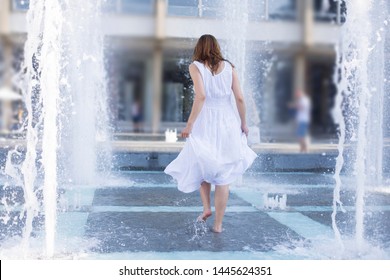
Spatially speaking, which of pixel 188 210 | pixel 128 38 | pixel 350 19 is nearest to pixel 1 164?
pixel 188 210

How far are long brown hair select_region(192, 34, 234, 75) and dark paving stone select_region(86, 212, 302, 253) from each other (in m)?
1.29

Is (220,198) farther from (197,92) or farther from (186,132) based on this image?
(197,92)

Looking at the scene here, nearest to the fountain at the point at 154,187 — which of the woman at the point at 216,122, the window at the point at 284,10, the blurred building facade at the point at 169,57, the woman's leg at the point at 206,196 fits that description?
the woman's leg at the point at 206,196

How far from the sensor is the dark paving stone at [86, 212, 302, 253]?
14.6 feet

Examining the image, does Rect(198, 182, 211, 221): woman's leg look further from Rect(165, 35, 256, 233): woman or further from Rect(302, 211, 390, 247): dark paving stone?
Rect(302, 211, 390, 247): dark paving stone

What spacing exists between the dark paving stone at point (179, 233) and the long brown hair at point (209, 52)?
1287 millimetres

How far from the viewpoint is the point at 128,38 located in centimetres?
2506

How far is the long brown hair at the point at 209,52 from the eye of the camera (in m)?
4.72

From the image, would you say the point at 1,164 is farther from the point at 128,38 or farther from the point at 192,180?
the point at 128,38

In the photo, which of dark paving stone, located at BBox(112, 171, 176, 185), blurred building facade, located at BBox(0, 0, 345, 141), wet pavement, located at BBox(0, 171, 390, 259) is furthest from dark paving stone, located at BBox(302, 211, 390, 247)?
blurred building facade, located at BBox(0, 0, 345, 141)

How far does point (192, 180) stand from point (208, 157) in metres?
0.28

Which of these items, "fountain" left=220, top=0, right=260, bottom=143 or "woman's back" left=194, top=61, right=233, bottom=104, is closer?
"woman's back" left=194, top=61, right=233, bottom=104

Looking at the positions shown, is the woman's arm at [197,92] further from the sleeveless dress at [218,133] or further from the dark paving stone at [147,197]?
the dark paving stone at [147,197]

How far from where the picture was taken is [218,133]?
4.77 metres
